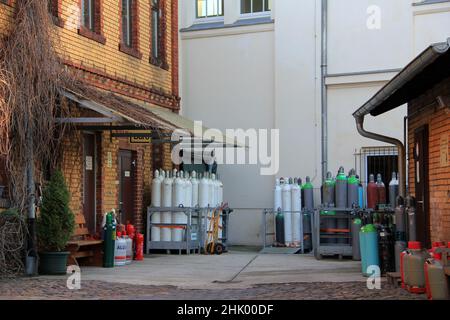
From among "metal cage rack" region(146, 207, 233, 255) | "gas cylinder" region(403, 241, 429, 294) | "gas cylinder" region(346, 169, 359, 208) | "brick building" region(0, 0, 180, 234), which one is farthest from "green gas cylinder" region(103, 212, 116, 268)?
"gas cylinder" region(403, 241, 429, 294)

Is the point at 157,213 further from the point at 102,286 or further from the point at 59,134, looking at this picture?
the point at 102,286

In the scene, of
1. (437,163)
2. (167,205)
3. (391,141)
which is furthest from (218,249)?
(437,163)

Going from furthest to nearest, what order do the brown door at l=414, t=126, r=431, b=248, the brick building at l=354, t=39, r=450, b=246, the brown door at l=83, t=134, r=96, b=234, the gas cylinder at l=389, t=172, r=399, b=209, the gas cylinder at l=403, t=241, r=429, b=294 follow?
the gas cylinder at l=389, t=172, r=399, b=209 → the brown door at l=83, t=134, r=96, b=234 → the brown door at l=414, t=126, r=431, b=248 → the brick building at l=354, t=39, r=450, b=246 → the gas cylinder at l=403, t=241, r=429, b=294

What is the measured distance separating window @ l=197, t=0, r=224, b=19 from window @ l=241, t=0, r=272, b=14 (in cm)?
65

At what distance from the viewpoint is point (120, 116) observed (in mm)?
11414

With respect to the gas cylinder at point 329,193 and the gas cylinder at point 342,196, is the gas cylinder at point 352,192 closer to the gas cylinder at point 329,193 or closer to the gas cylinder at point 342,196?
the gas cylinder at point 342,196

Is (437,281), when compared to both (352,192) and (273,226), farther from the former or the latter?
(273,226)

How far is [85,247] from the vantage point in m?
12.6

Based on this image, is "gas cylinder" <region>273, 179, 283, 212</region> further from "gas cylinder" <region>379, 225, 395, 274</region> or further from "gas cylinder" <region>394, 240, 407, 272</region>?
"gas cylinder" <region>394, 240, 407, 272</region>

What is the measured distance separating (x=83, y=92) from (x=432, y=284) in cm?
678

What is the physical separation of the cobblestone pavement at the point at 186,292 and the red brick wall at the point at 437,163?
1.19 meters

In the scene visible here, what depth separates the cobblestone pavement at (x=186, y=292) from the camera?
891 cm

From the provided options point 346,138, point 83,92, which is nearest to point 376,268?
point 83,92

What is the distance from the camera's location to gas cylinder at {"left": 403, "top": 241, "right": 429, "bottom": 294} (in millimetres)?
8656
